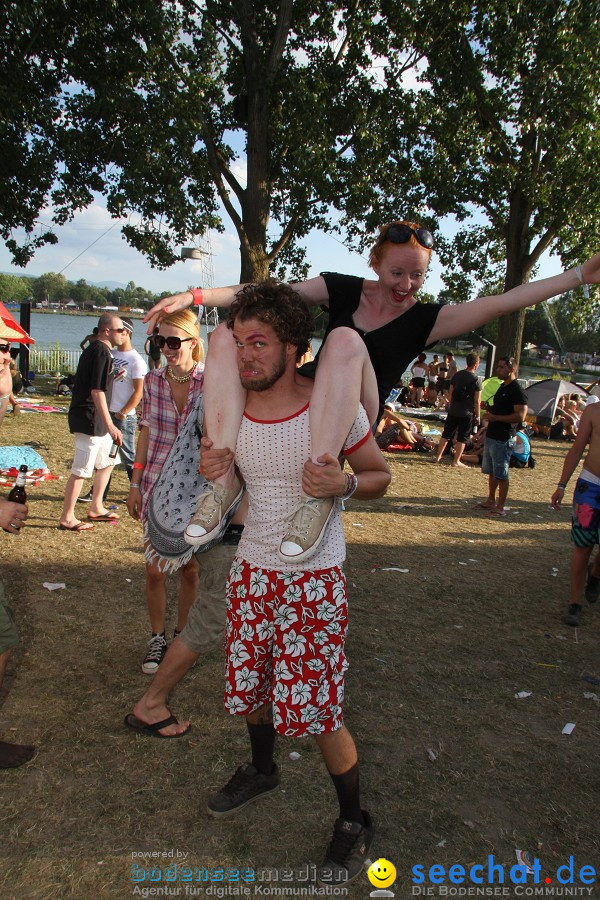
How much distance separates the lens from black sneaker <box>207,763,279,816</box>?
2.78m

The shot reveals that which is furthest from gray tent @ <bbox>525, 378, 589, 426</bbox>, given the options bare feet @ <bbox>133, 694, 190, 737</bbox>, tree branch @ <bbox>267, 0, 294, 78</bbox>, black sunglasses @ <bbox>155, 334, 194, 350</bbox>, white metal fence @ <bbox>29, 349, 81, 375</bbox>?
bare feet @ <bbox>133, 694, 190, 737</bbox>

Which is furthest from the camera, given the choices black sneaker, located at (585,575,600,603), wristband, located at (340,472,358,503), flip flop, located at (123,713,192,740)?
black sneaker, located at (585,575,600,603)

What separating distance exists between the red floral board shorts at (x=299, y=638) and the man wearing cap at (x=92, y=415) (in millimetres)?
4362

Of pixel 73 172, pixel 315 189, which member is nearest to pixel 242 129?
pixel 315 189

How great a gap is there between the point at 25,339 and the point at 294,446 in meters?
1.63

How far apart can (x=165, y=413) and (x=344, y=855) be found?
2406 mm

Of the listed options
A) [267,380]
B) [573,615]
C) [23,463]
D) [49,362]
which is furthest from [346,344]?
[49,362]

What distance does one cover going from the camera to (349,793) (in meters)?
2.52

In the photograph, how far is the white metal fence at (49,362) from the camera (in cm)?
2119

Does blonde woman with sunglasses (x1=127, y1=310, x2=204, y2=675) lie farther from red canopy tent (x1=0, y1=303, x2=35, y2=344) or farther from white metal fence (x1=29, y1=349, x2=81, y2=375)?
white metal fence (x1=29, y1=349, x2=81, y2=375)

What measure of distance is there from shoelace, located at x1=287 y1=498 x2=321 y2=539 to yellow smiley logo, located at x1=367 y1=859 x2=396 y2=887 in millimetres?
1449

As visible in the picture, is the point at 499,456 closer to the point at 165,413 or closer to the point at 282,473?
the point at 165,413

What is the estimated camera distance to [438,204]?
719 inches

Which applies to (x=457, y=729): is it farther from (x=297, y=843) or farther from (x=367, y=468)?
(x=367, y=468)
